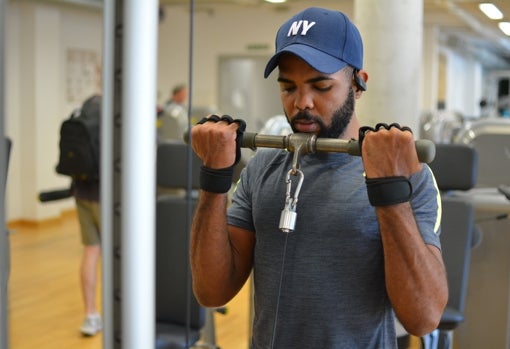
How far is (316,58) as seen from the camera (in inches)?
44.9

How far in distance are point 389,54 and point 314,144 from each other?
146cm

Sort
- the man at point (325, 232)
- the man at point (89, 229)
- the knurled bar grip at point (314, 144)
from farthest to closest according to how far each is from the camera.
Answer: the man at point (89, 229) → the man at point (325, 232) → the knurled bar grip at point (314, 144)

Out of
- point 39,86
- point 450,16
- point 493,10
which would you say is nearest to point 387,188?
point 493,10

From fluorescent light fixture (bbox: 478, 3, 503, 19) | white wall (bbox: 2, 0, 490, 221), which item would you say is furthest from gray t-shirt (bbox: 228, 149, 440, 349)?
white wall (bbox: 2, 0, 490, 221)

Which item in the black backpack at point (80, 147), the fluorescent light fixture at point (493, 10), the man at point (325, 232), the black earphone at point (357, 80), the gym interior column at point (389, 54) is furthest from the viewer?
the black backpack at point (80, 147)

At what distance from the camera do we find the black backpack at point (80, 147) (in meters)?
3.62

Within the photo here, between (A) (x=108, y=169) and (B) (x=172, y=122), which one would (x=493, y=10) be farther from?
(B) (x=172, y=122)

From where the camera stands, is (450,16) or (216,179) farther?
(450,16)

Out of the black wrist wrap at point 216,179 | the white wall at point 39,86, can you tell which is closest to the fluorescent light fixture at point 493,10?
the black wrist wrap at point 216,179

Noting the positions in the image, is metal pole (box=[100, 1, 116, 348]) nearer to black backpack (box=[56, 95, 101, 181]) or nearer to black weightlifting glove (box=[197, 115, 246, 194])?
black weightlifting glove (box=[197, 115, 246, 194])

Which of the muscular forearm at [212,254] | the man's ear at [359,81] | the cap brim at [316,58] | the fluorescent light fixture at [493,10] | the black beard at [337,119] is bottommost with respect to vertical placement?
the muscular forearm at [212,254]

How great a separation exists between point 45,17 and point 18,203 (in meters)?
2.11

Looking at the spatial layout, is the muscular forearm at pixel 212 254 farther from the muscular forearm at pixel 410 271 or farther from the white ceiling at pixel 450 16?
the white ceiling at pixel 450 16

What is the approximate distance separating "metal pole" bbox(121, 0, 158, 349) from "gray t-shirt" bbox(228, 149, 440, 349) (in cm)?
50
